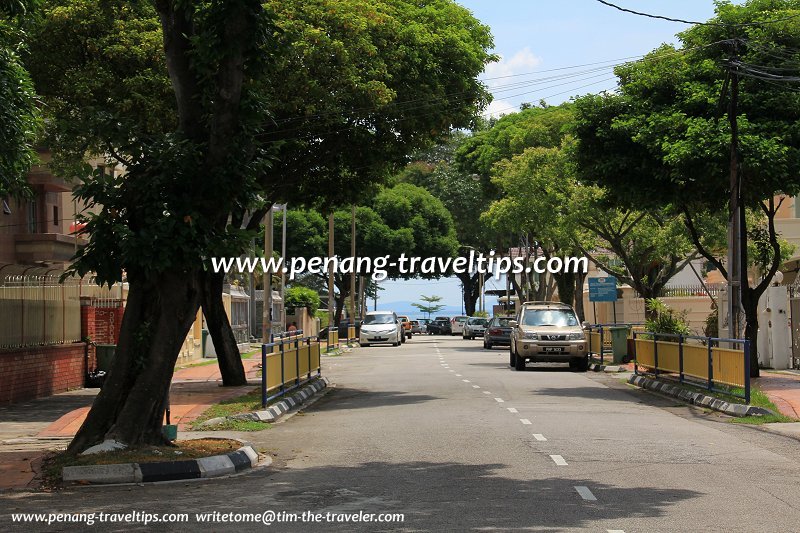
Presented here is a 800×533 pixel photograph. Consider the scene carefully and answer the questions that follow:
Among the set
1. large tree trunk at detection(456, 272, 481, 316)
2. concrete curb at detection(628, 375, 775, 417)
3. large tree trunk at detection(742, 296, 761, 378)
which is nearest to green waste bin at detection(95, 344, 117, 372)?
concrete curb at detection(628, 375, 775, 417)

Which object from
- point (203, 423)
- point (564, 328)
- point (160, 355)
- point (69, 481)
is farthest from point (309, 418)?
point (564, 328)

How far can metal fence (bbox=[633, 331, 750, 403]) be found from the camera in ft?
62.6

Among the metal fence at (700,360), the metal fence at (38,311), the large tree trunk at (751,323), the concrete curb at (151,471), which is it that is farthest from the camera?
the large tree trunk at (751,323)

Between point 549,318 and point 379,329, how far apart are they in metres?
25.1

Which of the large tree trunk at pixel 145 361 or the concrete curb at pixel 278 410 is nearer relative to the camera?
the large tree trunk at pixel 145 361

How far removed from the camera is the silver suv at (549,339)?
3200 centimetres

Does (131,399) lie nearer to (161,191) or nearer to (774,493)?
(161,191)

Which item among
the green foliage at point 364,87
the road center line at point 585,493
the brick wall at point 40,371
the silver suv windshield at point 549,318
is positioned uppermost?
the green foliage at point 364,87

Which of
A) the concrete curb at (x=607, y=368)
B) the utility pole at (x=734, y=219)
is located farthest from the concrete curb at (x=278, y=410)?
the concrete curb at (x=607, y=368)

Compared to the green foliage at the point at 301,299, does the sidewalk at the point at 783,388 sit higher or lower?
lower

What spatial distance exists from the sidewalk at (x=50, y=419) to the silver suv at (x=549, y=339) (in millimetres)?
7956

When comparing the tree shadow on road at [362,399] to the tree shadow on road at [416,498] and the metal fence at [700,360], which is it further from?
the tree shadow on road at [416,498]

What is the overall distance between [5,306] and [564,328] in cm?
1629

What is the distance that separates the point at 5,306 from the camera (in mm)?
21938
